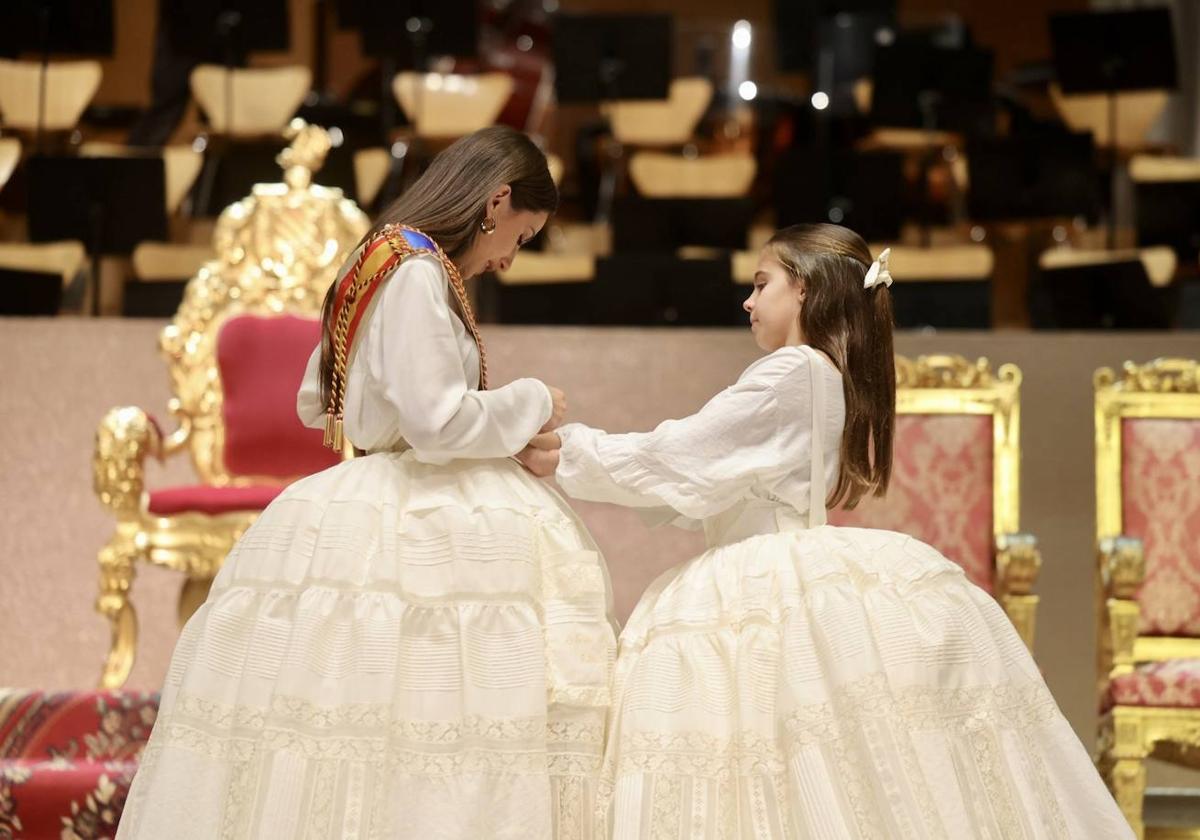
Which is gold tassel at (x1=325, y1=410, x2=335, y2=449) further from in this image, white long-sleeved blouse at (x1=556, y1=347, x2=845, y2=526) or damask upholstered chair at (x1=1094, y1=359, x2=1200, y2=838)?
damask upholstered chair at (x1=1094, y1=359, x2=1200, y2=838)

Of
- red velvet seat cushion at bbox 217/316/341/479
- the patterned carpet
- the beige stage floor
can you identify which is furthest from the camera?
the beige stage floor

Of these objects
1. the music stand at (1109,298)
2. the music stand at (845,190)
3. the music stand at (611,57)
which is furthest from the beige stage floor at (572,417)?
the music stand at (611,57)

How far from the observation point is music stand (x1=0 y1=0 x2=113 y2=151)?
5.88 metres

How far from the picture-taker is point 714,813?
6.59 ft

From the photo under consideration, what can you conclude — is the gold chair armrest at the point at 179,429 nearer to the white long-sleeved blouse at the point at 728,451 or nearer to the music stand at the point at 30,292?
the music stand at the point at 30,292

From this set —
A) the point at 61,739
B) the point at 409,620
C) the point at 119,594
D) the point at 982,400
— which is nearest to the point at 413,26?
the point at 119,594

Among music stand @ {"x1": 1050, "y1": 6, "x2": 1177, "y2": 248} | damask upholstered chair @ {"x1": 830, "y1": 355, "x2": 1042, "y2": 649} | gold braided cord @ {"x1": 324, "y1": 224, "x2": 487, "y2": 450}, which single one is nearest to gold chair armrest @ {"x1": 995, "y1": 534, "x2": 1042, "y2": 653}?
damask upholstered chair @ {"x1": 830, "y1": 355, "x2": 1042, "y2": 649}

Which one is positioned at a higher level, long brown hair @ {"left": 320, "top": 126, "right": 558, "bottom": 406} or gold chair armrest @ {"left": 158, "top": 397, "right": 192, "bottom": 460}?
long brown hair @ {"left": 320, "top": 126, "right": 558, "bottom": 406}

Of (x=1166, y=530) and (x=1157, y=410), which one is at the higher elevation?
(x=1157, y=410)

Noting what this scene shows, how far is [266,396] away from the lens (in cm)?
395

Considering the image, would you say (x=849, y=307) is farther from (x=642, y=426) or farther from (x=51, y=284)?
(x=51, y=284)

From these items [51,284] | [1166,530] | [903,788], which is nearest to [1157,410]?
[1166,530]

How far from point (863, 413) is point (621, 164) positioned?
4700 millimetres

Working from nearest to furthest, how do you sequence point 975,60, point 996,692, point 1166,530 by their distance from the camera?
1. point 996,692
2. point 1166,530
3. point 975,60
